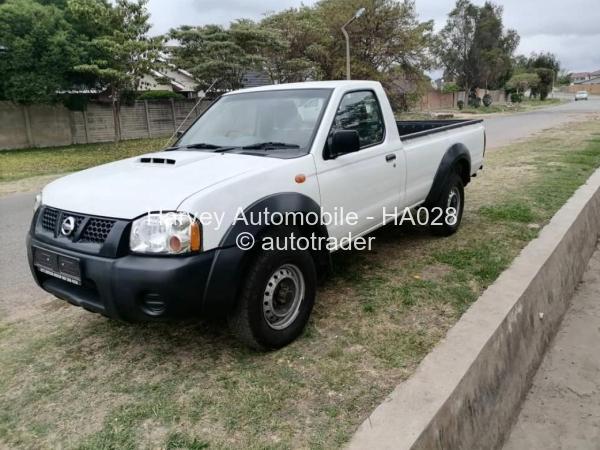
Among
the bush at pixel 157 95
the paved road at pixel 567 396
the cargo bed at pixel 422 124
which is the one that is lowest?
the paved road at pixel 567 396

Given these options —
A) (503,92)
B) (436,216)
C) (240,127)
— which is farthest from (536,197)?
(503,92)

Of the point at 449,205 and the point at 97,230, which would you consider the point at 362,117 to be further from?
the point at 97,230

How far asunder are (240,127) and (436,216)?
102 inches

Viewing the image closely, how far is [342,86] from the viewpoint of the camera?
413 cm

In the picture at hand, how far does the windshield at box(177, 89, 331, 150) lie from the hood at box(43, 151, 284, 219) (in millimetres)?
369

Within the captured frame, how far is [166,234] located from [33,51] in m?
18.9

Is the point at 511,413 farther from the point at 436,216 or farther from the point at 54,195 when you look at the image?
the point at 54,195

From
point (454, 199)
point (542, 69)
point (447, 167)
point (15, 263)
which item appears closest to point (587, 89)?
point (542, 69)

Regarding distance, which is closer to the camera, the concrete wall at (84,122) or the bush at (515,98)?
the concrete wall at (84,122)

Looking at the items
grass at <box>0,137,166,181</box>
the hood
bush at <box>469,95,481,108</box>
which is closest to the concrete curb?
the hood

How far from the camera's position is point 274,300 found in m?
3.36

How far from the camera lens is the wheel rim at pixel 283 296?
128 inches

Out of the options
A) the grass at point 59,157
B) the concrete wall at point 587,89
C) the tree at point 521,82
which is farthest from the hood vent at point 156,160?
the concrete wall at point 587,89

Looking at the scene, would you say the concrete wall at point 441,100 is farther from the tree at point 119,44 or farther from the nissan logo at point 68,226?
the nissan logo at point 68,226
